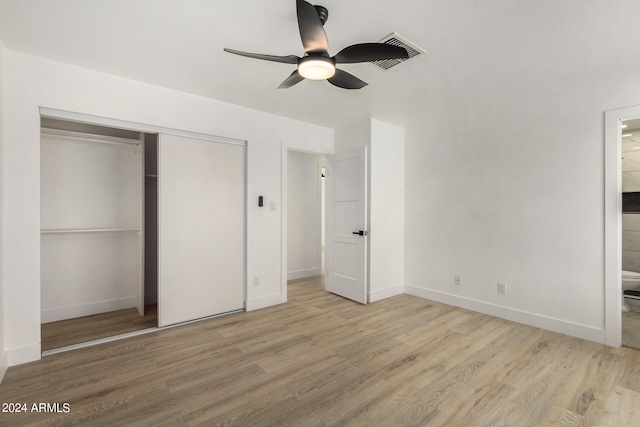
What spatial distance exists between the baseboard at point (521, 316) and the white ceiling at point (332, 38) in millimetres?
2438

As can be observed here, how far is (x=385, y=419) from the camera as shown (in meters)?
1.80

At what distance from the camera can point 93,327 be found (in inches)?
127

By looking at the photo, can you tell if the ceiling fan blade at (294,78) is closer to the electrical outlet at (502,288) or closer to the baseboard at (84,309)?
the electrical outlet at (502,288)

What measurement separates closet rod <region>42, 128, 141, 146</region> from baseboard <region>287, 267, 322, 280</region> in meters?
3.24

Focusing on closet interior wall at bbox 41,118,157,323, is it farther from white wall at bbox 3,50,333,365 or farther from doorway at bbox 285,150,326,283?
doorway at bbox 285,150,326,283

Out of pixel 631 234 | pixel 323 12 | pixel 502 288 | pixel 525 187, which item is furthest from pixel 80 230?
pixel 631 234

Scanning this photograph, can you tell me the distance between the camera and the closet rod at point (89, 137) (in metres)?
3.37

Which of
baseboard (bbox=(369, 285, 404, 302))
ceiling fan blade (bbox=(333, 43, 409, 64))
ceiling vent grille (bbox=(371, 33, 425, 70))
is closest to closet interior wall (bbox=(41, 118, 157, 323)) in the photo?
ceiling fan blade (bbox=(333, 43, 409, 64))

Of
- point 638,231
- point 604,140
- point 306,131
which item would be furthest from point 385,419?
point 638,231

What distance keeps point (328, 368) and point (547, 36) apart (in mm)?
3017

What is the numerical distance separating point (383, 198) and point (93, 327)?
3872mm

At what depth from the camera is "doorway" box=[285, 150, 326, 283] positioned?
18.3 ft

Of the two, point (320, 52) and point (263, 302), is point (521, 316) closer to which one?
point (263, 302)

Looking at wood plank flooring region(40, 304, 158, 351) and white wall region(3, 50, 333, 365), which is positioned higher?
white wall region(3, 50, 333, 365)
